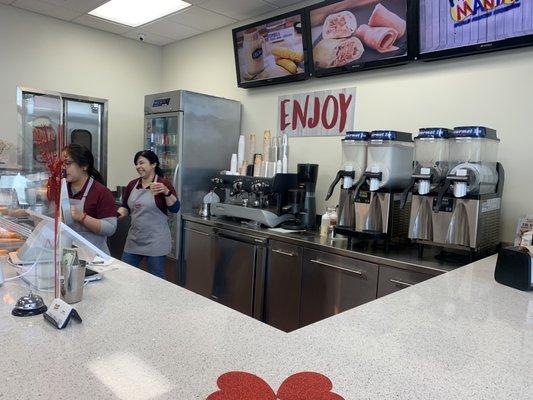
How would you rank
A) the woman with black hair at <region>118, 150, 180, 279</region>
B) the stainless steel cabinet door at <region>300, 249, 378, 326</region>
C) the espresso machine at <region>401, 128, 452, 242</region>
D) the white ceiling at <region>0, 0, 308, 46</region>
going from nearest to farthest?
the espresso machine at <region>401, 128, 452, 242</region>, the stainless steel cabinet door at <region>300, 249, 378, 326</region>, the woman with black hair at <region>118, 150, 180, 279</region>, the white ceiling at <region>0, 0, 308, 46</region>

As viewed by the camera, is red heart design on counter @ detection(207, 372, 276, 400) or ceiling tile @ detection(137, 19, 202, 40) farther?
ceiling tile @ detection(137, 19, 202, 40)

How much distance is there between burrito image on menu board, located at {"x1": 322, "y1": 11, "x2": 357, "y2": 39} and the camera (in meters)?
3.25

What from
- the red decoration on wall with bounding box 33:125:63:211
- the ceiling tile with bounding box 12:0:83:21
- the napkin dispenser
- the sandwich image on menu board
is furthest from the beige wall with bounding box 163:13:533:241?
the red decoration on wall with bounding box 33:125:63:211

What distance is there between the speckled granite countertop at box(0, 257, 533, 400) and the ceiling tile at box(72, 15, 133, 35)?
3.90m

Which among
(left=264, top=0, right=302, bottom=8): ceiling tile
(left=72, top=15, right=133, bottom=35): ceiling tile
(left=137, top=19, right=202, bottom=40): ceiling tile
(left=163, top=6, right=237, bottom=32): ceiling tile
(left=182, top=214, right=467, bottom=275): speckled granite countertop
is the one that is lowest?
(left=182, top=214, right=467, bottom=275): speckled granite countertop

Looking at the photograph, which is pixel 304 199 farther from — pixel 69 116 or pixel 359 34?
pixel 69 116

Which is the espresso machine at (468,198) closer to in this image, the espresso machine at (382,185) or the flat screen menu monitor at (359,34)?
the espresso machine at (382,185)

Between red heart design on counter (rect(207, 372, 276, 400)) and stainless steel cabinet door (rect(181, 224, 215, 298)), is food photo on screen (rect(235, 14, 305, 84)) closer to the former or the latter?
stainless steel cabinet door (rect(181, 224, 215, 298))

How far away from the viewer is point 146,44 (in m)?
5.36

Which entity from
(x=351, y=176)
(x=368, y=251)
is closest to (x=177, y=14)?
(x=351, y=176)

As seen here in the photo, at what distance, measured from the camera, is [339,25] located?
3.33 m

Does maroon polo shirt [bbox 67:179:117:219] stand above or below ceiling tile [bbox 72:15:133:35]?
below

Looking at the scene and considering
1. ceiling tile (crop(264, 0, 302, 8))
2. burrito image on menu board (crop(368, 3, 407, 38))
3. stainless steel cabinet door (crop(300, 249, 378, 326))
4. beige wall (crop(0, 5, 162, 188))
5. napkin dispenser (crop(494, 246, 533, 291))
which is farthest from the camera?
beige wall (crop(0, 5, 162, 188))

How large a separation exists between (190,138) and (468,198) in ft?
8.61
